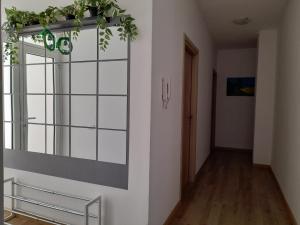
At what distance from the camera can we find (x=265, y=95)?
445 cm

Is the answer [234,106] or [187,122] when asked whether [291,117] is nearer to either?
[187,122]

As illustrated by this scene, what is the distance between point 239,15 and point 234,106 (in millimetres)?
2756

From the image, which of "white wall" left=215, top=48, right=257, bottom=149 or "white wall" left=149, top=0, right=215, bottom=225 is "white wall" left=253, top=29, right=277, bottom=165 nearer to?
"white wall" left=215, top=48, right=257, bottom=149

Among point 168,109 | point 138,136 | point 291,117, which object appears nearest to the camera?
point 138,136

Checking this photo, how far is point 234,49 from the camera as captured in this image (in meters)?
5.86

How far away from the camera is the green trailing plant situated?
1.92 meters

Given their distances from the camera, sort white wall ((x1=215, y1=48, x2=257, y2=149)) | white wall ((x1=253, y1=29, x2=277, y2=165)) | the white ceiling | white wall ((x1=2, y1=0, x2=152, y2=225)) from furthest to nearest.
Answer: white wall ((x1=215, y1=48, x2=257, y2=149))
white wall ((x1=253, y1=29, x2=277, y2=165))
the white ceiling
white wall ((x1=2, y1=0, x2=152, y2=225))

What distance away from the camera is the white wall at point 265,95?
4367 mm

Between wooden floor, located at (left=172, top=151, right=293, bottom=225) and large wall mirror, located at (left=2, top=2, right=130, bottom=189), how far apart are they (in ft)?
3.68

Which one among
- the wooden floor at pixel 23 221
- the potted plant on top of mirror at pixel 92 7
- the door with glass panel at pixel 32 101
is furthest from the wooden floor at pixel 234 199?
the potted plant on top of mirror at pixel 92 7

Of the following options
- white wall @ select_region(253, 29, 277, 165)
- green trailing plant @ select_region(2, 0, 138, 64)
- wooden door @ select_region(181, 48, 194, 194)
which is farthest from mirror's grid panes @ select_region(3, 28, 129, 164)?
white wall @ select_region(253, 29, 277, 165)

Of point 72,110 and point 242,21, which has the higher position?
point 242,21

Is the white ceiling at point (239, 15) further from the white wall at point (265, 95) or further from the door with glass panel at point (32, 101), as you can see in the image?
the door with glass panel at point (32, 101)

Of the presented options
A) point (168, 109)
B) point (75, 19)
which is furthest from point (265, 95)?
point (75, 19)
